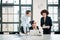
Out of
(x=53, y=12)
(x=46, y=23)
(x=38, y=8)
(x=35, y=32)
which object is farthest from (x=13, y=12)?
(x=35, y=32)

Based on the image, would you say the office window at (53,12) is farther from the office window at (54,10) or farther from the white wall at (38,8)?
the white wall at (38,8)

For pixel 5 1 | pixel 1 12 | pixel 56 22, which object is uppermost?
pixel 5 1

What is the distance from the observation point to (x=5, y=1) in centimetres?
782

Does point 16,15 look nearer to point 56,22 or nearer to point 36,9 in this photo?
point 36,9

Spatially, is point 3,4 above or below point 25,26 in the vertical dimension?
above

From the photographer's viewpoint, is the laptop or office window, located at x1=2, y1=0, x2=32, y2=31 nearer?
the laptop

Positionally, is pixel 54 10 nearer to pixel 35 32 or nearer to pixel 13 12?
pixel 13 12

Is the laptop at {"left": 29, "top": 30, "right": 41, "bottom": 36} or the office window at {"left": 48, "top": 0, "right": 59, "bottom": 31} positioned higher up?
the office window at {"left": 48, "top": 0, "right": 59, "bottom": 31}

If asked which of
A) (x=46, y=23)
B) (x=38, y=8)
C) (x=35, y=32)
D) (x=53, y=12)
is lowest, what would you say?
(x=35, y=32)

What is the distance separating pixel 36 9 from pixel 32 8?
238 mm

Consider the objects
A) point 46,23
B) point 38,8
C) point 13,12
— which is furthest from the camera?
point 13,12

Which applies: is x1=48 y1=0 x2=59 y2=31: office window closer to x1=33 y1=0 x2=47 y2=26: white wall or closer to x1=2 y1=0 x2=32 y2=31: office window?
x1=33 y1=0 x2=47 y2=26: white wall

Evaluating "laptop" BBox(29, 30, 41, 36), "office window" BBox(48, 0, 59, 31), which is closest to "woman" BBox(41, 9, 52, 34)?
"laptop" BBox(29, 30, 41, 36)

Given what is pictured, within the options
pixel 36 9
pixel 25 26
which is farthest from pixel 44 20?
pixel 36 9
